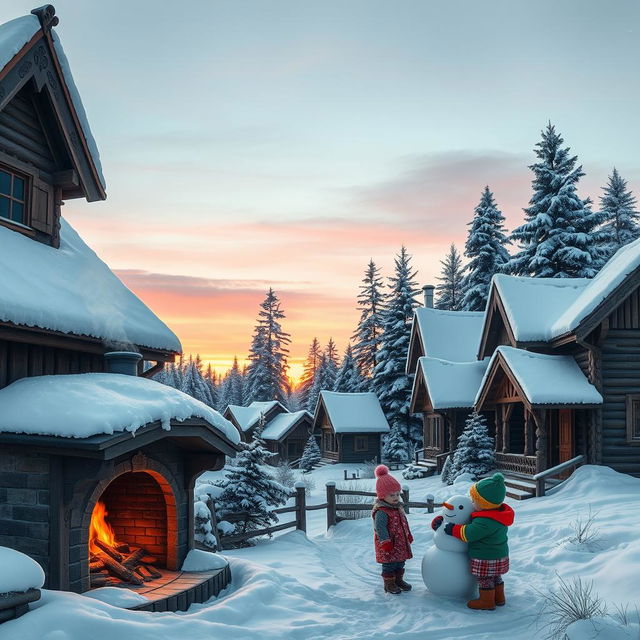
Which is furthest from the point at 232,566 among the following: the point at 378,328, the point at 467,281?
the point at 378,328

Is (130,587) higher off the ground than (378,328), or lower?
lower

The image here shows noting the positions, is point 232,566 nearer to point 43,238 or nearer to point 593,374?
point 43,238

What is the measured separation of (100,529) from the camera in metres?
9.61

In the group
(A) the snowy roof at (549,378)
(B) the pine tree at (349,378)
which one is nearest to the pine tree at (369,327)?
(B) the pine tree at (349,378)

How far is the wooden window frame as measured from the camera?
1847 centimetres

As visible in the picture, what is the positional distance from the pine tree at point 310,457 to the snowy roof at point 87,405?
33398 mm

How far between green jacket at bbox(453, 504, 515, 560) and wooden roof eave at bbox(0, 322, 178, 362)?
581cm

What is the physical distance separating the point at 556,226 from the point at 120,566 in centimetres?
3532

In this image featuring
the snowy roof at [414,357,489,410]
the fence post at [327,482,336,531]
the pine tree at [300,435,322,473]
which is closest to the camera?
the fence post at [327,482,336,531]

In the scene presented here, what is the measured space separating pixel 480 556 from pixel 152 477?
16.5 ft

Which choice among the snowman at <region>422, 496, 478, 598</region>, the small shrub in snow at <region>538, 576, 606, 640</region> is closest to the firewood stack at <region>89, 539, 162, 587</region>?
the snowman at <region>422, 496, 478, 598</region>

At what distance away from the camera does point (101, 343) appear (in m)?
9.26

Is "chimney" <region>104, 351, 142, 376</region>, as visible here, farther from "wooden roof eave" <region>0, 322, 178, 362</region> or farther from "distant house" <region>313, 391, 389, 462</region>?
"distant house" <region>313, 391, 389, 462</region>

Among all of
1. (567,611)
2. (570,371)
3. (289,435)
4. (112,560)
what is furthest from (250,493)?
(289,435)
